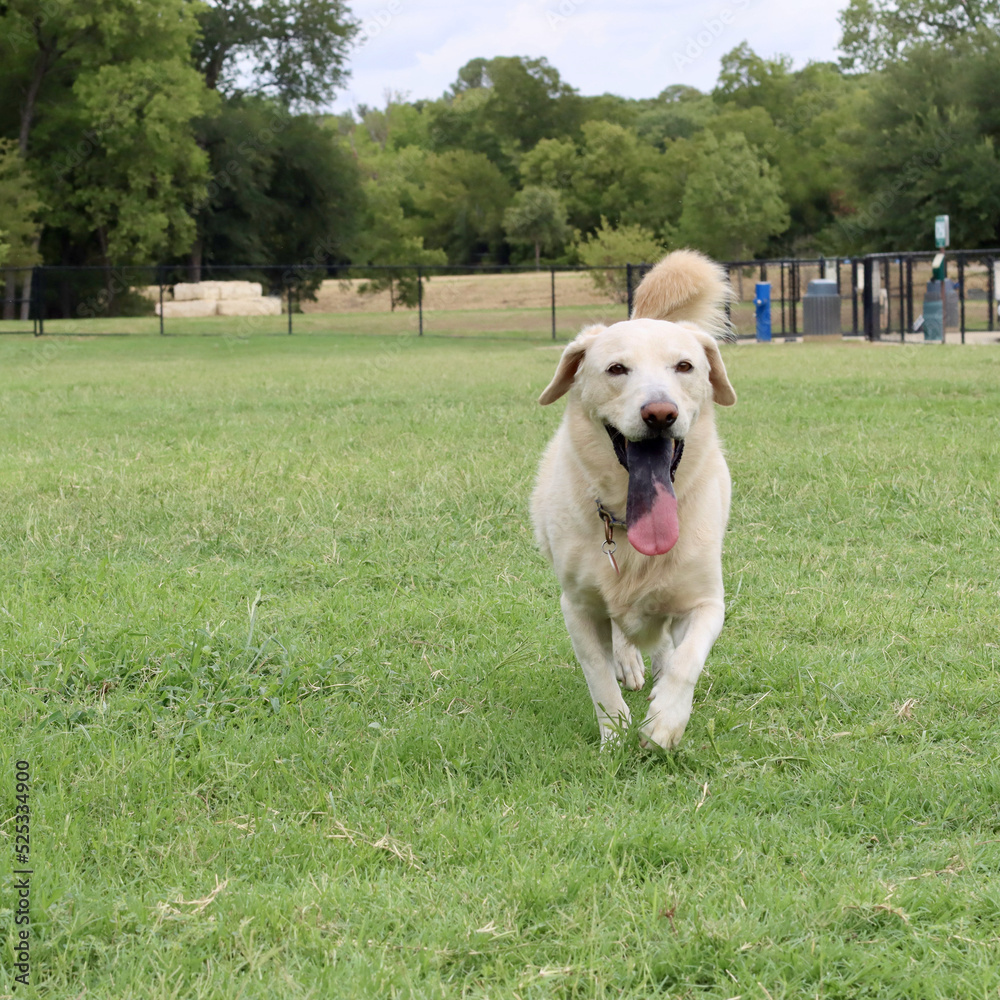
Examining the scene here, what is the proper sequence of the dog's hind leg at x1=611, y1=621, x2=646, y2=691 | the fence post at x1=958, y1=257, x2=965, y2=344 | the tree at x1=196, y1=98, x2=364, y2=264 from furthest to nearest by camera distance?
1. the tree at x1=196, y1=98, x2=364, y2=264
2. the fence post at x1=958, y1=257, x2=965, y2=344
3. the dog's hind leg at x1=611, y1=621, x2=646, y2=691

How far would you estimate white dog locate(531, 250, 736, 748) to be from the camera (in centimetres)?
356

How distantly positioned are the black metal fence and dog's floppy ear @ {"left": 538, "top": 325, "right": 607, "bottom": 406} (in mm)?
21842

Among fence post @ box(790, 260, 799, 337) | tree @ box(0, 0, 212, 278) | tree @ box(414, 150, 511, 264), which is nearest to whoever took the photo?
fence post @ box(790, 260, 799, 337)

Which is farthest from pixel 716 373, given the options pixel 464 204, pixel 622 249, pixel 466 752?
pixel 464 204

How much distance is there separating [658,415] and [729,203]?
6023 cm

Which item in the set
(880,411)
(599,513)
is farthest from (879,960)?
(880,411)

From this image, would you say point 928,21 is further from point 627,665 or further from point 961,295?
Answer: point 627,665

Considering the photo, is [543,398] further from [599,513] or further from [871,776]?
[871,776]

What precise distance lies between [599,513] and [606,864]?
1.40 meters

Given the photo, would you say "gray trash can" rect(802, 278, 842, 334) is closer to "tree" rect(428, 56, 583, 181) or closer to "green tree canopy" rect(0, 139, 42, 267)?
"green tree canopy" rect(0, 139, 42, 267)

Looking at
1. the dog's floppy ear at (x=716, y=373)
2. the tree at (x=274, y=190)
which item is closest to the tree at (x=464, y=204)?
the tree at (x=274, y=190)

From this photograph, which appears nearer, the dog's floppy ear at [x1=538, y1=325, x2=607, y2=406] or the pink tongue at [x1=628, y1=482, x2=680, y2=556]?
the pink tongue at [x1=628, y1=482, x2=680, y2=556]

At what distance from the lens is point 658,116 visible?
99438 millimetres

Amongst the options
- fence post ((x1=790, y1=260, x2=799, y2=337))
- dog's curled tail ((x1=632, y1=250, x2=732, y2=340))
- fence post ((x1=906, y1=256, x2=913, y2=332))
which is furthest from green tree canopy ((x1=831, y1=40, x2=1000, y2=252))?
dog's curled tail ((x1=632, y1=250, x2=732, y2=340))
